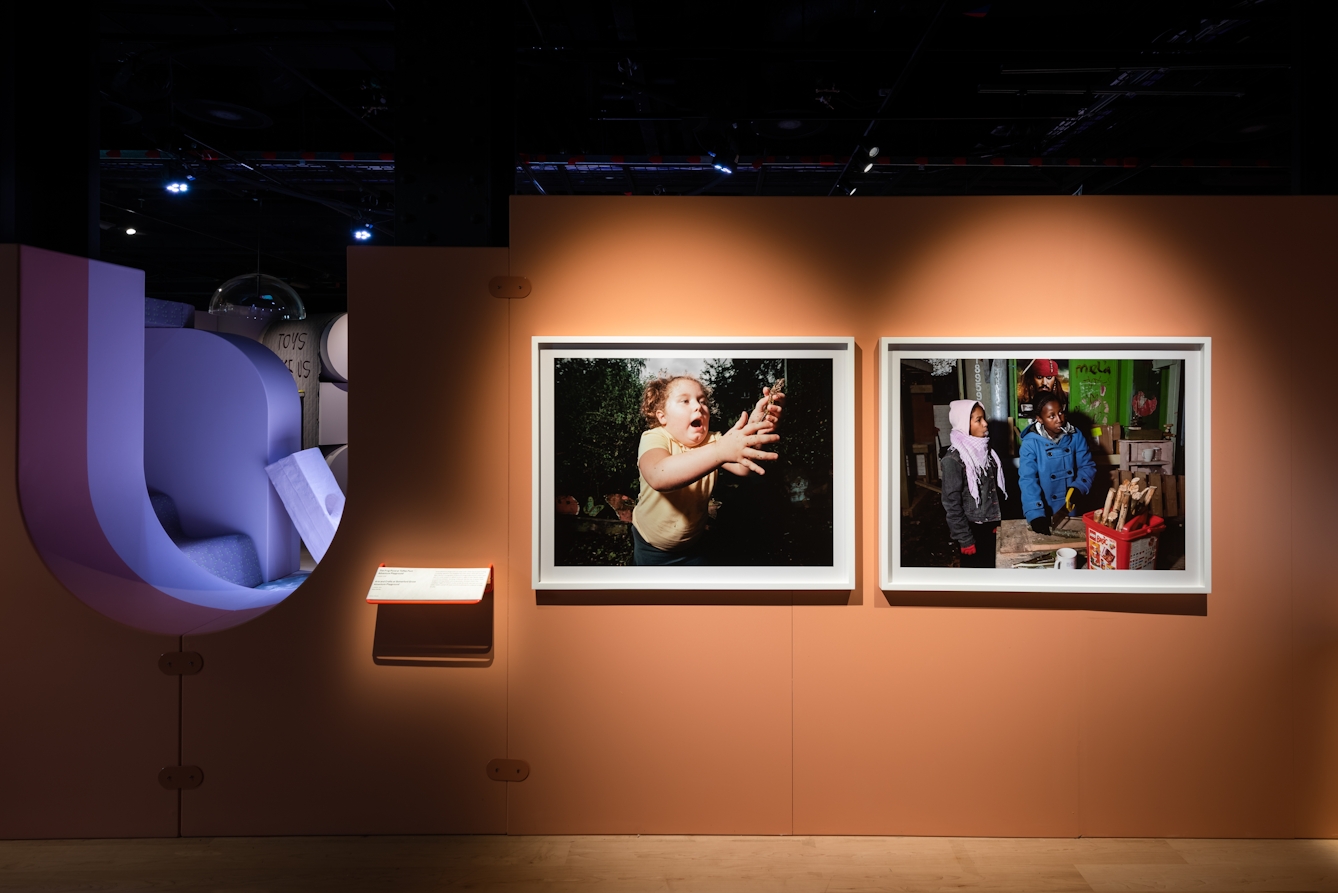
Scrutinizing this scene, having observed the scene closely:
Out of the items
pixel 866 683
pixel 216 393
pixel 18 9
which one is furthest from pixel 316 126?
pixel 866 683

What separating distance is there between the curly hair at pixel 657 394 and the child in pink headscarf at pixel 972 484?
3.29 feet

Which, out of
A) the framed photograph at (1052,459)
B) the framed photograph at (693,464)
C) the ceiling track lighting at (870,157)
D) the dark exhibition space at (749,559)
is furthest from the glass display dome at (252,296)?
the framed photograph at (1052,459)

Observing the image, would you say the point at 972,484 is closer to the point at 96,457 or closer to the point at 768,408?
the point at 768,408

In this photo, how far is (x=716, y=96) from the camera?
5414 mm

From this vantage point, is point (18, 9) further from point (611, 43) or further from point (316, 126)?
point (316, 126)

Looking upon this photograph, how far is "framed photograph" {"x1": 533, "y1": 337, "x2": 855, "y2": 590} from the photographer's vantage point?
283 centimetres

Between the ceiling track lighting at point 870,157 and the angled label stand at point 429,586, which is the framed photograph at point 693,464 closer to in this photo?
the angled label stand at point 429,586

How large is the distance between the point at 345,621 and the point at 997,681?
273 centimetres

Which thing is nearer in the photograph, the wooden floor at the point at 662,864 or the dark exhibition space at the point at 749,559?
the wooden floor at the point at 662,864

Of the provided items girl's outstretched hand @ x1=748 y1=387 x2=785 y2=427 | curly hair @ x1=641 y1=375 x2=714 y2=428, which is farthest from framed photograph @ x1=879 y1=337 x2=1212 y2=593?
curly hair @ x1=641 y1=375 x2=714 y2=428

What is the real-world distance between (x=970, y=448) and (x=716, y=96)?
3.86m

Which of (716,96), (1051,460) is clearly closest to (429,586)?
(1051,460)

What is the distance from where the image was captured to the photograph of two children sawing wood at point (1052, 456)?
2795 mm

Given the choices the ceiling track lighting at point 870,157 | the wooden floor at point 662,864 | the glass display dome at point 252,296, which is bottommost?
the wooden floor at point 662,864
